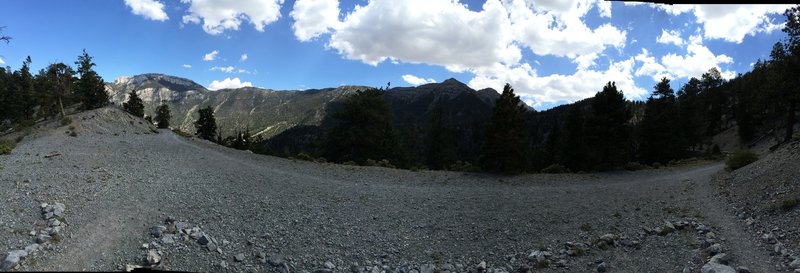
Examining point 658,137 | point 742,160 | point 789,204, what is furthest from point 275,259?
point 658,137

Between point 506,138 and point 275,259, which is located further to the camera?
point 506,138

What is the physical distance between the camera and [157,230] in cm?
1302

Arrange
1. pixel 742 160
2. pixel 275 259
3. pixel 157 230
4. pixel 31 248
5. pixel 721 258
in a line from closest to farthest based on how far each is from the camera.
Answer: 1. pixel 31 248
2. pixel 721 258
3. pixel 275 259
4. pixel 157 230
5. pixel 742 160

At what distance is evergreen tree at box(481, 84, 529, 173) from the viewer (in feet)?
101

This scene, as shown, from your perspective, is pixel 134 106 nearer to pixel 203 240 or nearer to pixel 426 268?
pixel 203 240

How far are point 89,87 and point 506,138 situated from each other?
78511 millimetres

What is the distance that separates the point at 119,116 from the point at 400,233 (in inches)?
2565

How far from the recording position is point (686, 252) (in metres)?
12.6

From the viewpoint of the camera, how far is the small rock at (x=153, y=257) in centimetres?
1126

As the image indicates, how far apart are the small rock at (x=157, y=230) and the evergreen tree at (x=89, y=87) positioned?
7200 cm

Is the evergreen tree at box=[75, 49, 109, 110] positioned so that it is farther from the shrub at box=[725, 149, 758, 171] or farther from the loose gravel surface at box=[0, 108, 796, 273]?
the shrub at box=[725, 149, 758, 171]

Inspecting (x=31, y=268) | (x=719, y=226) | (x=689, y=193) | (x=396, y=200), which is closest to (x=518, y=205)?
(x=396, y=200)

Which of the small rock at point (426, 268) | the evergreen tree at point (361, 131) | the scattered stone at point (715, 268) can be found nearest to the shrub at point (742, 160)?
the scattered stone at point (715, 268)

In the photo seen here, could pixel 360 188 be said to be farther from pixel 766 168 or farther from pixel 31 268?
pixel 766 168
